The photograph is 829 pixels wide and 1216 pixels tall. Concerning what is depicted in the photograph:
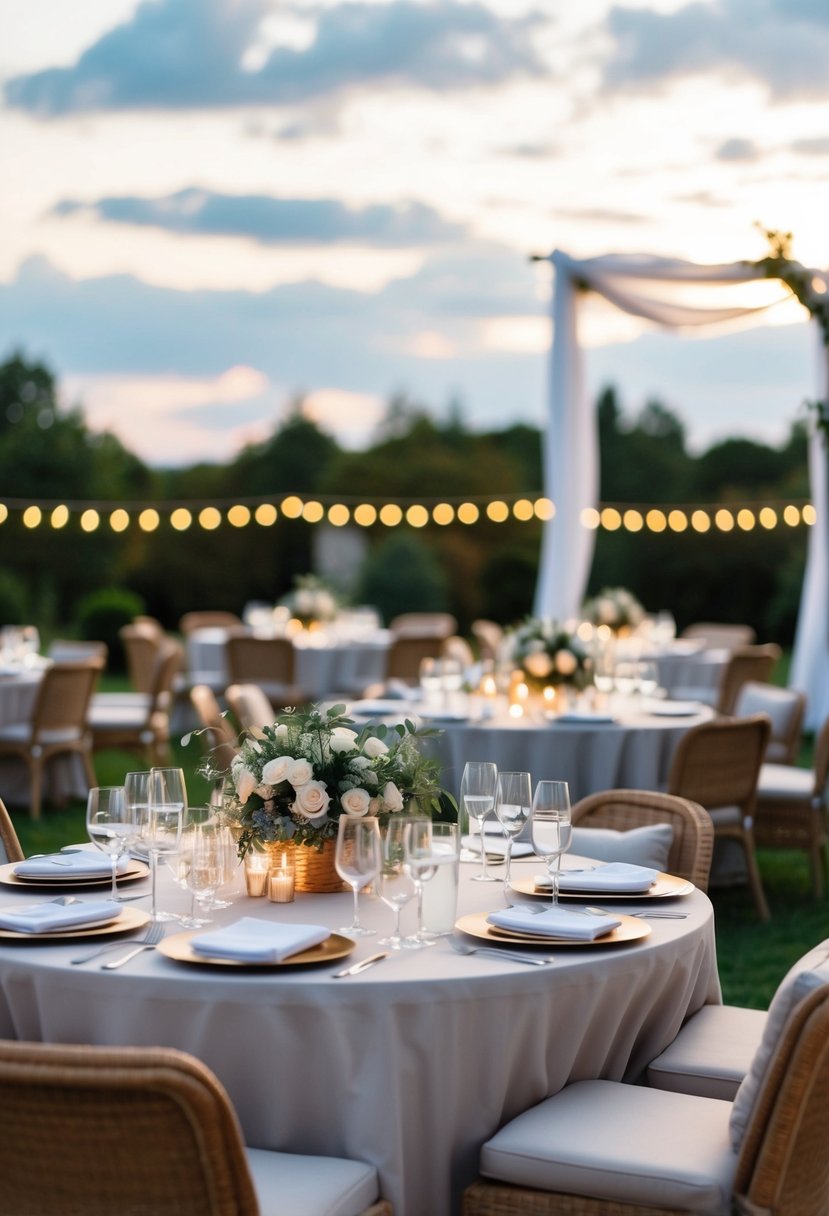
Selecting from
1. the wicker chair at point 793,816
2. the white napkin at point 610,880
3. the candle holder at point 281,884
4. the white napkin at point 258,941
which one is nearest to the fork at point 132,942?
the white napkin at point 258,941

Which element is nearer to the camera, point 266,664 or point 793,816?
point 793,816

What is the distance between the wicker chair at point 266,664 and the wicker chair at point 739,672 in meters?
3.15

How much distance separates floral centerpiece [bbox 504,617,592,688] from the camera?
21.3 ft

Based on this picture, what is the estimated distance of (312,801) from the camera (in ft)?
9.54

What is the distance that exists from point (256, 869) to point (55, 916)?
0.47 m

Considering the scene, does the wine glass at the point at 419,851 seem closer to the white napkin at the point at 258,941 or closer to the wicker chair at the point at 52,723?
the white napkin at the point at 258,941

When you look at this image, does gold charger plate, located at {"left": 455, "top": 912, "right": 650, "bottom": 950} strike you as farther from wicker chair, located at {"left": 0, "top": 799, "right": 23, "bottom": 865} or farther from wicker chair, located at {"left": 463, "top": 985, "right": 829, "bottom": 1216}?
wicker chair, located at {"left": 0, "top": 799, "right": 23, "bottom": 865}

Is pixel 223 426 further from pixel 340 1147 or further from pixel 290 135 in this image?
pixel 340 1147

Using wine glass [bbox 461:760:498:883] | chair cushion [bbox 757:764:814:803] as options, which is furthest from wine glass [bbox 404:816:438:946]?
chair cushion [bbox 757:764:814:803]

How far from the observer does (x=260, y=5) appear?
679 inches

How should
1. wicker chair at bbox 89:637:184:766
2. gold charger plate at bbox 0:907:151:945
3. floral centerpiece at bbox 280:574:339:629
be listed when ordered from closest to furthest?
gold charger plate at bbox 0:907:151:945
wicker chair at bbox 89:637:184:766
floral centerpiece at bbox 280:574:339:629

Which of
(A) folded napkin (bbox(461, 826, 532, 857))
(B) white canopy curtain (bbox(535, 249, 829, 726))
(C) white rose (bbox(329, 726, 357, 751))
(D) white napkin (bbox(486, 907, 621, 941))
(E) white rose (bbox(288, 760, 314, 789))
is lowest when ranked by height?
(D) white napkin (bbox(486, 907, 621, 941))

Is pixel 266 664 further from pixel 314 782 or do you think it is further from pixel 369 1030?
pixel 369 1030

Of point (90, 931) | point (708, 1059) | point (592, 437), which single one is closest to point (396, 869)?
point (90, 931)
